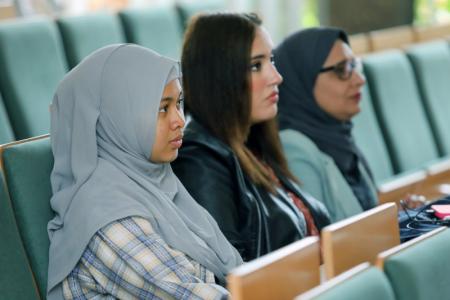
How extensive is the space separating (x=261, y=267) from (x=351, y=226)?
1.02 feet

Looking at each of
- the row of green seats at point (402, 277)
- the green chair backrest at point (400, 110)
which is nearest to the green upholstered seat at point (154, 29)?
the green chair backrest at point (400, 110)

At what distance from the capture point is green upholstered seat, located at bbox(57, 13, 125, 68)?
344 centimetres

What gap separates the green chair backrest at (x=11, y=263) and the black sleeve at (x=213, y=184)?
486 mm

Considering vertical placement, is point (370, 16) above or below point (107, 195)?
below

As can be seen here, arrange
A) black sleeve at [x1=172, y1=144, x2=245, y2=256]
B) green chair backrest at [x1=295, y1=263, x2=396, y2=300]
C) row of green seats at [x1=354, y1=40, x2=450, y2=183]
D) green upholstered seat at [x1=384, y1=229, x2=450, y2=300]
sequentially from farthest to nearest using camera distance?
row of green seats at [x1=354, y1=40, x2=450, y2=183], black sleeve at [x1=172, y1=144, x2=245, y2=256], green upholstered seat at [x1=384, y1=229, x2=450, y2=300], green chair backrest at [x1=295, y1=263, x2=396, y2=300]

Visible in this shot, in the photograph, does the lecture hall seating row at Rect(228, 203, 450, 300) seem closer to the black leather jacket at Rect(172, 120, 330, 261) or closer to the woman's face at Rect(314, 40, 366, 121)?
the black leather jacket at Rect(172, 120, 330, 261)

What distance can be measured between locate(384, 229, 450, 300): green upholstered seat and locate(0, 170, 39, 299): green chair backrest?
2.55 ft

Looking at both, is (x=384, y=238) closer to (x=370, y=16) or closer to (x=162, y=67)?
(x=162, y=67)

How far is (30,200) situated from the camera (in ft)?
6.22

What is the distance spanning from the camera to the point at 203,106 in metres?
2.33

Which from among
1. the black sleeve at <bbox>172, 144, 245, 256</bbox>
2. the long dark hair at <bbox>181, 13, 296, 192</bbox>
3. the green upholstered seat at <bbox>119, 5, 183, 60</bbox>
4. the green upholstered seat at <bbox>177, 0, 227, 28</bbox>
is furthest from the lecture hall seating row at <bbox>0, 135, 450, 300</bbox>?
the green upholstered seat at <bbox>177, 0, 227, 28</bbox>

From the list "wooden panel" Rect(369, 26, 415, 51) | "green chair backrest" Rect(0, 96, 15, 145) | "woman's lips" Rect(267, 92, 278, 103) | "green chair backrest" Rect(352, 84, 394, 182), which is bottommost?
"green chair backrest" Rect(352, 84, 394, 182)

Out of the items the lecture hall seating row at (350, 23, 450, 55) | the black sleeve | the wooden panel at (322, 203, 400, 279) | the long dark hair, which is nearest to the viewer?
the wooden panel at (322, 203, 400, 279)

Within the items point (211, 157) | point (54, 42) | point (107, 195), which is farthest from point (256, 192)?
point (54, 42)
